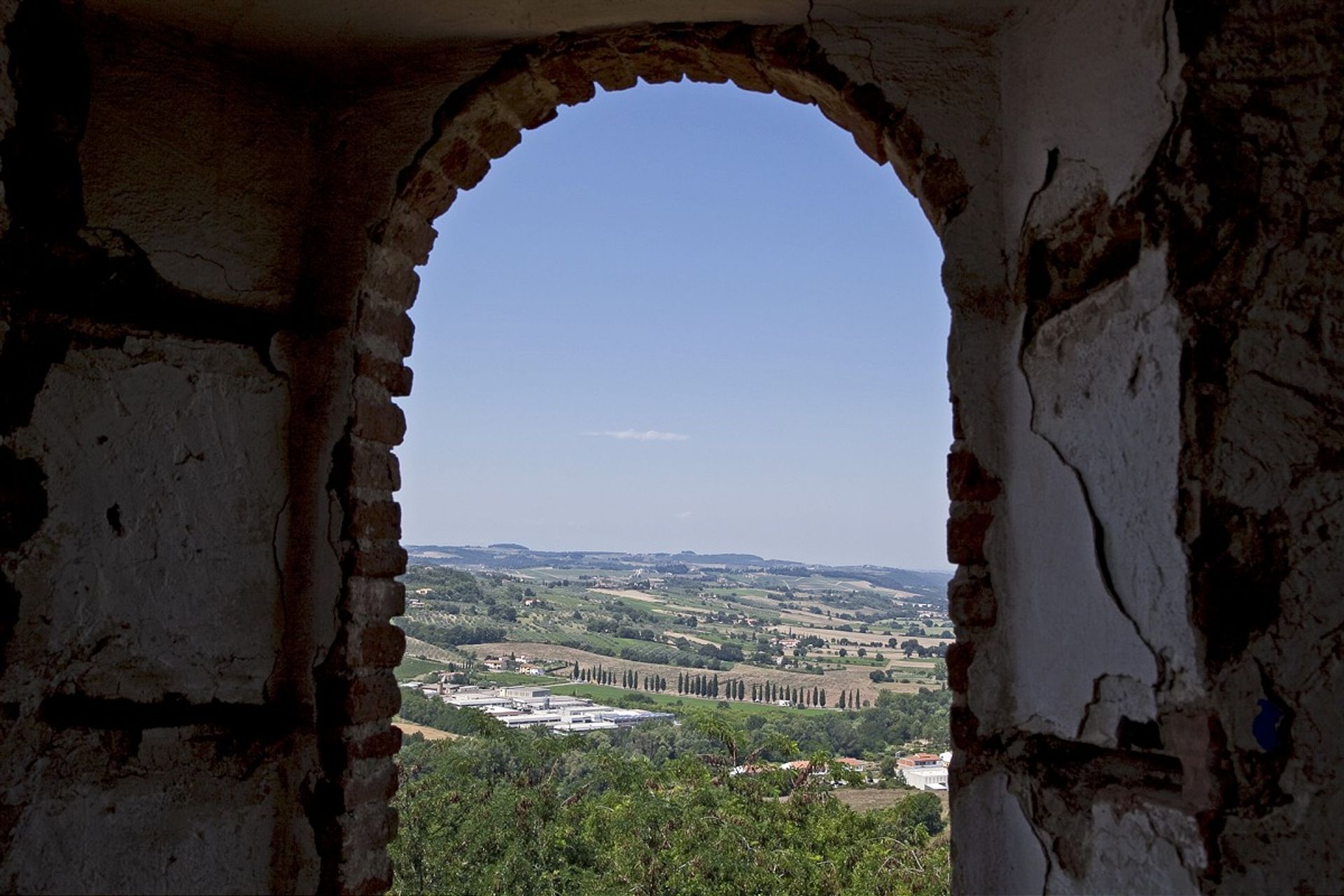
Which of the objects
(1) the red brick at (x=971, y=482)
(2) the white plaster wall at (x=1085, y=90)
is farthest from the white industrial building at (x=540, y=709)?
(2) the white plaster wall at (x=1085, y=90)

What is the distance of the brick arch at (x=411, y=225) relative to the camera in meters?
2.01

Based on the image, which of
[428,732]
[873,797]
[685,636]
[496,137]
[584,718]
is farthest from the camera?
[685,636]

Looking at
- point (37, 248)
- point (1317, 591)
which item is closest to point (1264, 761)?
point (1317, 591)

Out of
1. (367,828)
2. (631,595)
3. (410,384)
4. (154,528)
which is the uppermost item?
(410,384)

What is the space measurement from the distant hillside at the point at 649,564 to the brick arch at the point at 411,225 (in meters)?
5.54

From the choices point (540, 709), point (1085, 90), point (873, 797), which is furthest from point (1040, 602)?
point (540, 709)

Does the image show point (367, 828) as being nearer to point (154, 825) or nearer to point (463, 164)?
point (154, 825)

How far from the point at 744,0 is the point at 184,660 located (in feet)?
5.94

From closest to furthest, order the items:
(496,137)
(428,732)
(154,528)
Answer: (154,528) < (496,137) < (428,732)

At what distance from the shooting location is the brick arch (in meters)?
2.01

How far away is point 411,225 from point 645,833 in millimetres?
3473

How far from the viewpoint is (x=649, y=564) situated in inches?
632

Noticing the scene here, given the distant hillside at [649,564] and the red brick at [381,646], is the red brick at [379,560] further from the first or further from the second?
the distant hillside at [649,564]

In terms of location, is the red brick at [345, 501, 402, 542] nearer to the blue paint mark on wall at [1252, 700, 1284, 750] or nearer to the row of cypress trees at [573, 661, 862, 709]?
the blue paint mark on wall at [1252, 700, 1284, 750]
